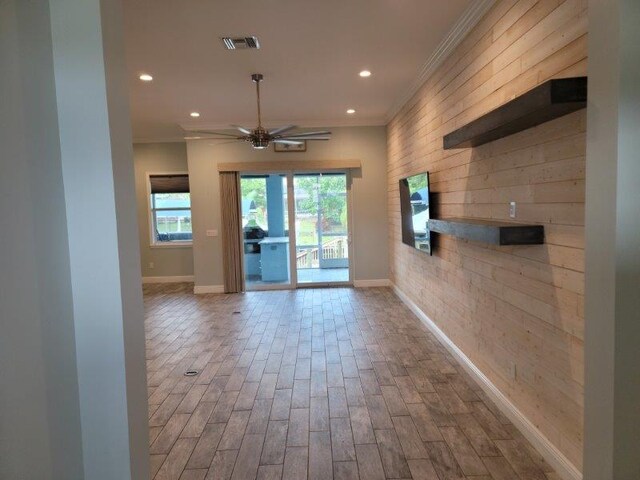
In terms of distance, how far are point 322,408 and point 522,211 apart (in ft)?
6.43

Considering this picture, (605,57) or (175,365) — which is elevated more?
(605,57)

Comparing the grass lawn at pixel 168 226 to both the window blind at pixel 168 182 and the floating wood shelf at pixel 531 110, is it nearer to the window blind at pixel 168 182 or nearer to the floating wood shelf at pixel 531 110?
the window blind at pixel 168 182

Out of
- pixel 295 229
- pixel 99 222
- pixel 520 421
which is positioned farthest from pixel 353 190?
pixel 99 222

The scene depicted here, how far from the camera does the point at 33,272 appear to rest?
4.03ft

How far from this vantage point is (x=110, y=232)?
1.32m

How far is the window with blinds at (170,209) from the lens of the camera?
794cm

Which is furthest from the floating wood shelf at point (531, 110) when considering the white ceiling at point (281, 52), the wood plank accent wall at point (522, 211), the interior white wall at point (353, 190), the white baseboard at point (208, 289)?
the white baseboard at point (208, 289)

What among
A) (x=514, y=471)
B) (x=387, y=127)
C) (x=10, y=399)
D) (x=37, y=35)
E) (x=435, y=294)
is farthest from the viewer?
(x=387, y=127)

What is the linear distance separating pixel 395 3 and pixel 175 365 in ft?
12.3

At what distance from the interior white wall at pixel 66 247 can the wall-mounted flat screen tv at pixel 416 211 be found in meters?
3.09

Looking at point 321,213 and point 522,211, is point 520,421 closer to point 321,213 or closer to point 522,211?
point 522,211

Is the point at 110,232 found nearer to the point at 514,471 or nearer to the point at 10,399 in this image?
the point at 10,399

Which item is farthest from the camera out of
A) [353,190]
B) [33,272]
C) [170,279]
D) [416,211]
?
[170,279]

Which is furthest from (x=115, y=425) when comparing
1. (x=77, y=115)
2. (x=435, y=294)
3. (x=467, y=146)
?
(x=435, y=294)
